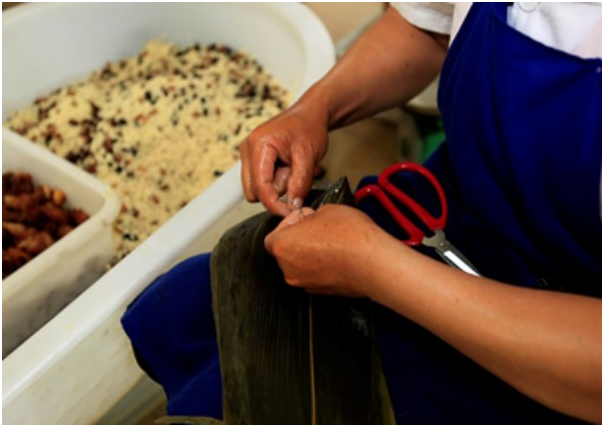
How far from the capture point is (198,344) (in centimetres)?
86

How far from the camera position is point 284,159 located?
0.94m

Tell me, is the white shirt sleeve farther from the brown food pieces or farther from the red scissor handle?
the brown food pieces

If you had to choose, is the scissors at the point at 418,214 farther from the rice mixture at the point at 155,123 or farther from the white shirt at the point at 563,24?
the rice mixture at the point at 155,123

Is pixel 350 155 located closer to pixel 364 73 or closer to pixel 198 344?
pixel 364 73

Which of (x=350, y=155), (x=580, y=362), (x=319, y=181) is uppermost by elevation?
(x=580, y=362)

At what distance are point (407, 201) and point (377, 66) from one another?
24 centimetres

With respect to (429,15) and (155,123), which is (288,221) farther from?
(155,123)

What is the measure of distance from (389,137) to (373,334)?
1.22 metres

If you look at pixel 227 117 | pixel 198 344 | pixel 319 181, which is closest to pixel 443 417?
pixel 198 344

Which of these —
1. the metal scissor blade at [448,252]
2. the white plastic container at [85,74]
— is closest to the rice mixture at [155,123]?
the white plastic container at [85,74]

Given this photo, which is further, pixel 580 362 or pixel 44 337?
pixel 44 337

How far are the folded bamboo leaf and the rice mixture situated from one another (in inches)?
20.6

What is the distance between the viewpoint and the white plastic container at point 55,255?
1062 millimetres

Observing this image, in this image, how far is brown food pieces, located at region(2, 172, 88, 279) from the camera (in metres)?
1.20
